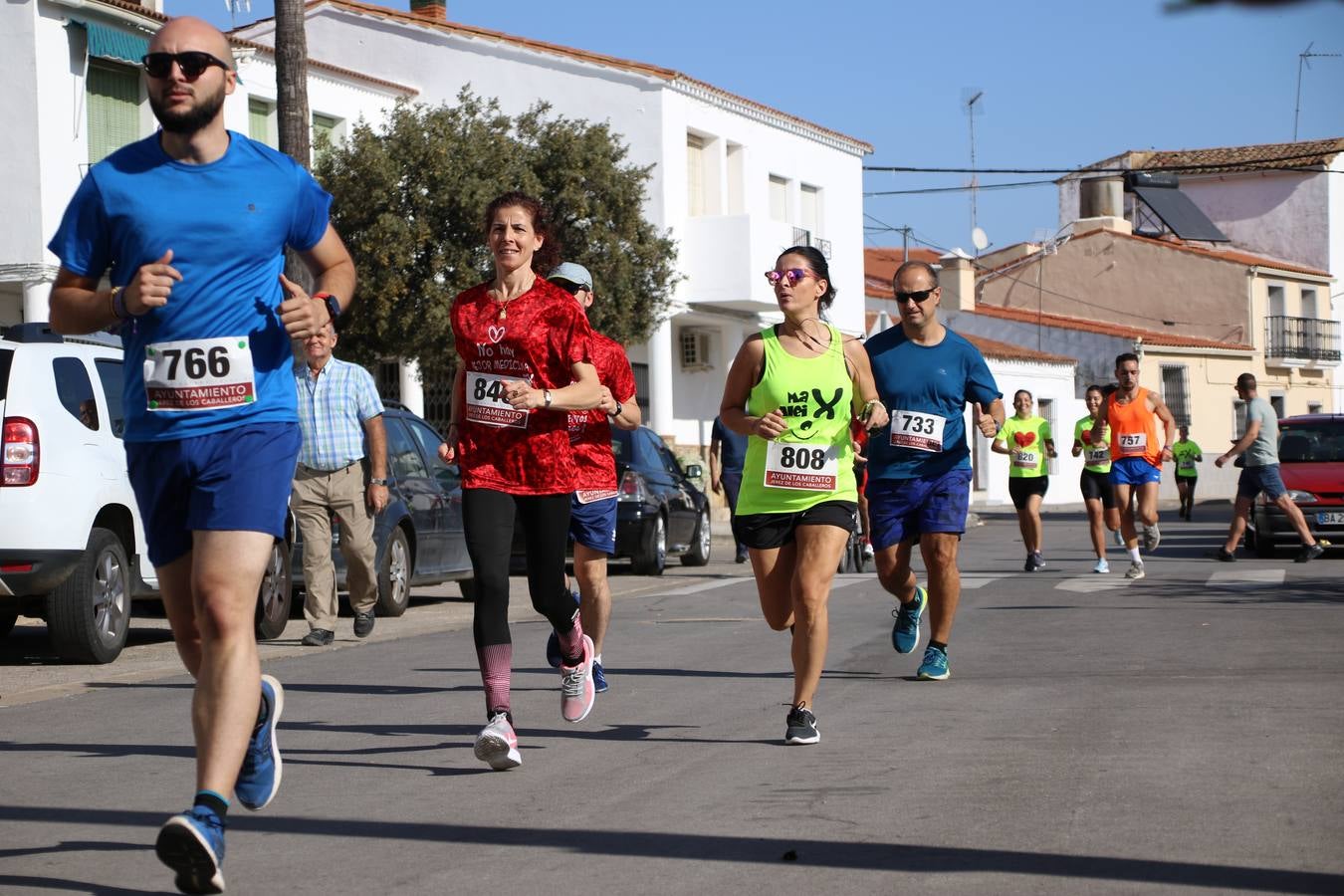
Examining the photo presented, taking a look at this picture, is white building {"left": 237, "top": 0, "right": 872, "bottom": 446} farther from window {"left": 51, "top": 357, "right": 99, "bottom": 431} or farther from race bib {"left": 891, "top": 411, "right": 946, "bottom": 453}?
race bib {"left": 891, "top": 411, "right": 946, "bottom": 453}

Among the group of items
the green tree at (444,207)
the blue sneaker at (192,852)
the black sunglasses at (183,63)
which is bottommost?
the blue sneaker at (192,852)

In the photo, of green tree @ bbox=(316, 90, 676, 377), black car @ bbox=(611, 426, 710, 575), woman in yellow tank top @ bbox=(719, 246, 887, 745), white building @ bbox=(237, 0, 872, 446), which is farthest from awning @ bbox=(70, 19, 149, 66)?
woman in yellow tank top @ bbox=(719, 246, 887, 745)

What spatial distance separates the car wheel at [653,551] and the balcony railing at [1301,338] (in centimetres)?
4595

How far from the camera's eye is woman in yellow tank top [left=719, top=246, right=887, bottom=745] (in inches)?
294

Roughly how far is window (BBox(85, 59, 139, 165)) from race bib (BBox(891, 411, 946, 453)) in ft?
62.7

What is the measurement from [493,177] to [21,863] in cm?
2196

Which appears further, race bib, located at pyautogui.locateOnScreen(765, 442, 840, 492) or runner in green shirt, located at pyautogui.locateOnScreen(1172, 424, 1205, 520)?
runner in green shirt, located at pyautogui.locateOnScreen(1172, 424, 1205, 520)

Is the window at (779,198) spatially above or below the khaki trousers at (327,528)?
above

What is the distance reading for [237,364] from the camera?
4.93m

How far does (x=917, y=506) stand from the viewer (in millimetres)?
9383

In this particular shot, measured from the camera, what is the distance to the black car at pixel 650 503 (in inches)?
767

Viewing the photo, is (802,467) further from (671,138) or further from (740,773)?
(671,138)

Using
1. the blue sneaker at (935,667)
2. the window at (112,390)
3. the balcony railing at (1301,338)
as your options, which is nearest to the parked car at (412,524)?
the window at (112,390)

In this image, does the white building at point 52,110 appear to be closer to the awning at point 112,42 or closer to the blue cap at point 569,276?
the awning at point 112,42
